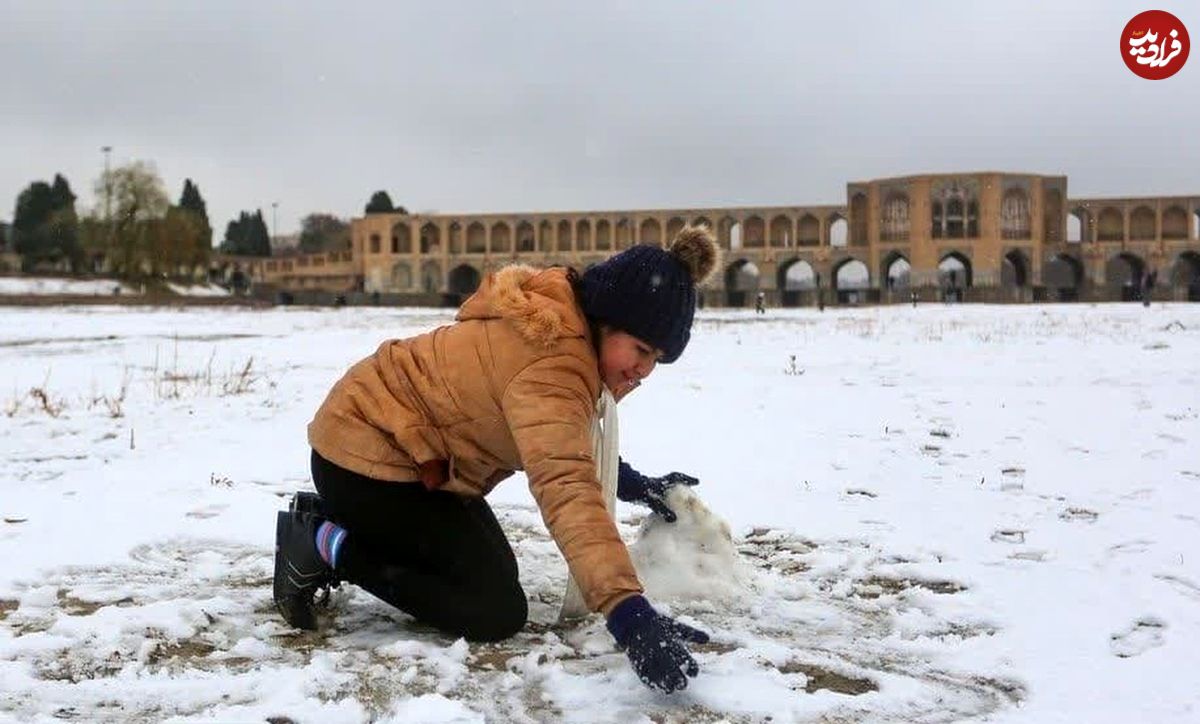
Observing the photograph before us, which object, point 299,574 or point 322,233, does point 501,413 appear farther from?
point 322,233

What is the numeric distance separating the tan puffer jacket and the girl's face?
5cm

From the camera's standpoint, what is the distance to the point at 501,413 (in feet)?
8.08

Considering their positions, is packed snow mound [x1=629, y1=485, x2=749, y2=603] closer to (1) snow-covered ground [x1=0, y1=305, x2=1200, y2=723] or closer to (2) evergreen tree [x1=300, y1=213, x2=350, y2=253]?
(1) snow-covered ground [x1=0, y1=305, x2=1200, y2=723]

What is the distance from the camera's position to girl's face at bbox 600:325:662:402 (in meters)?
2.47

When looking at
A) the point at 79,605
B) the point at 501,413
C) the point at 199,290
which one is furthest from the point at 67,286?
the point at 501,413

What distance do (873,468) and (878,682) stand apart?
8.30ft

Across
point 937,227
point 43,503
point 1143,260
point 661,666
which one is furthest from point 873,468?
point 1143,260

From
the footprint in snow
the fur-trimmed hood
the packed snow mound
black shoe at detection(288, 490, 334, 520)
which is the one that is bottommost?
the footprint in snow

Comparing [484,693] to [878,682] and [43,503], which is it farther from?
[43,503]

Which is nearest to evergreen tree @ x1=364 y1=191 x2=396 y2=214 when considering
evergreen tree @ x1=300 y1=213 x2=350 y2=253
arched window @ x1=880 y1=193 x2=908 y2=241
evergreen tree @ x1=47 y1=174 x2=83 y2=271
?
evergreen tree @ x1=300 y1=213 x2=350 y2=253

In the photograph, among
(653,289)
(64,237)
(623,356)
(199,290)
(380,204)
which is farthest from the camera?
(380,204)

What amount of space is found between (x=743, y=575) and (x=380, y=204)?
253 ft

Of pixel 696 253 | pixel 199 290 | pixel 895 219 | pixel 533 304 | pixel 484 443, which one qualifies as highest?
pixel 895 219

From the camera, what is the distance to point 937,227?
156 feet
